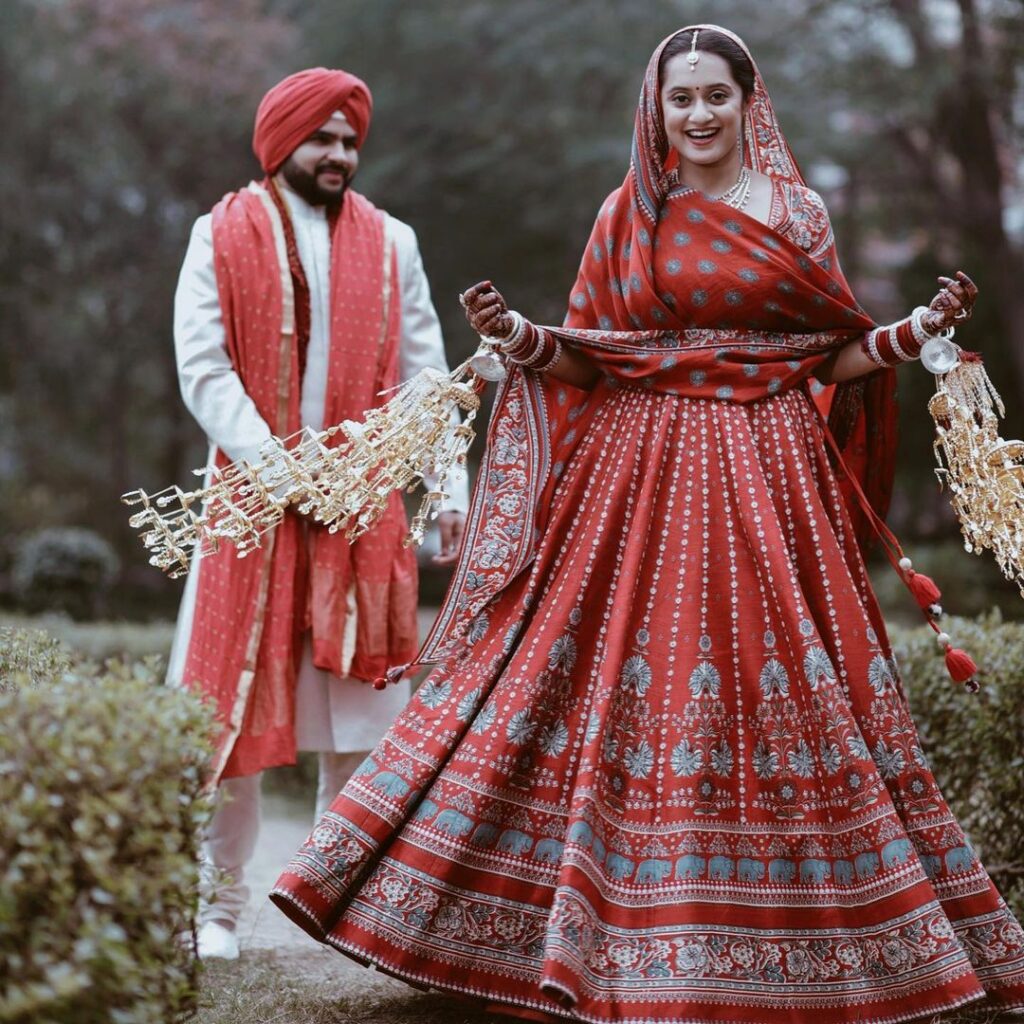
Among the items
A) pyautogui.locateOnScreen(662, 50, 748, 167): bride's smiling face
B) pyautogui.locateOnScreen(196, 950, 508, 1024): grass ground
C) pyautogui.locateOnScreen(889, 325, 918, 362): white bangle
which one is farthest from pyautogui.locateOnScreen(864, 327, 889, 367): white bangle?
pyautogui.locateOnScreen(196, 950, 508, 1024): grass ground

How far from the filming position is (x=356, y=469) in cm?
367

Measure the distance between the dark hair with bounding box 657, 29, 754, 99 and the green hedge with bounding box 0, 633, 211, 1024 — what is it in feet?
7.25

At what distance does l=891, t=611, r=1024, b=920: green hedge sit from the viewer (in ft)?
15.2

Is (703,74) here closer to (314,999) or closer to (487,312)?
(487,312)

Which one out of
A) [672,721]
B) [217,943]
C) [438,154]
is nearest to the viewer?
[672,721]

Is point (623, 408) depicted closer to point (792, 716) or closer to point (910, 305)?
point (792, 716)

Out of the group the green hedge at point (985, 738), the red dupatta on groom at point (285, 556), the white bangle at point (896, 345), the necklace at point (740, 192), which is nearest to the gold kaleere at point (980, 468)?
the white bangle at point (896, 345)

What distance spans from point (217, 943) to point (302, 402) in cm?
170

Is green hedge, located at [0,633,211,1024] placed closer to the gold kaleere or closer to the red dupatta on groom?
the red dupatta on groom

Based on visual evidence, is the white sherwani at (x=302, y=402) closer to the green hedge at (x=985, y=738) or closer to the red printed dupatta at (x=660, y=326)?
the red printed dupatta at (x=660, y=326)

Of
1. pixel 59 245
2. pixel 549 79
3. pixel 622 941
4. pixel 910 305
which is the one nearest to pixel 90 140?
pixel 59 245

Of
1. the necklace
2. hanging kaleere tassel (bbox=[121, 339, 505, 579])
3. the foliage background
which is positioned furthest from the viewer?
the foliage background

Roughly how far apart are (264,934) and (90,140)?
39.2 ft

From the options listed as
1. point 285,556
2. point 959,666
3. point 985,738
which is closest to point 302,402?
point 285,556
